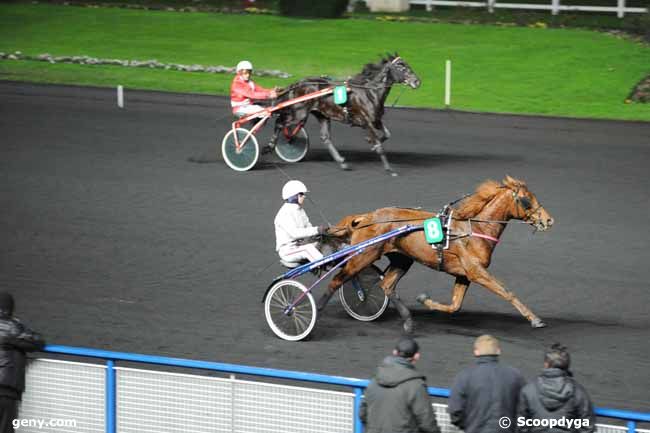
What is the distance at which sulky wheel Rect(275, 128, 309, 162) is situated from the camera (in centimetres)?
1888

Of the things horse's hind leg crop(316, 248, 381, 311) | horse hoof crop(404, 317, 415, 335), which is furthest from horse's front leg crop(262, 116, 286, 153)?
horse hoof crop(404, 317, 415, 335)

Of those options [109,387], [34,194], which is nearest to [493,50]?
[34,194]

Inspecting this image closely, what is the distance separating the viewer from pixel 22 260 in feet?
45.7

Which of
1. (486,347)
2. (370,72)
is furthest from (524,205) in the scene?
(370,72)

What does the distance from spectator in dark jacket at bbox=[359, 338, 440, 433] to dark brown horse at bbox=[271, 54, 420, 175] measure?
11.0 metres

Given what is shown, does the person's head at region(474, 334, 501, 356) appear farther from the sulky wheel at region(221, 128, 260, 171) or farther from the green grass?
the green grass

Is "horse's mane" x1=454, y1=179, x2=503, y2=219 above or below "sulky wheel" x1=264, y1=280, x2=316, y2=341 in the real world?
above

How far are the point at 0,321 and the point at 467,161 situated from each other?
12.0m

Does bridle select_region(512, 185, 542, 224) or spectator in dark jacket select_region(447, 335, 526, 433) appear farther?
bridle select_region(512, 185, 542, 224)

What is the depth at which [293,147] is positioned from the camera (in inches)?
745

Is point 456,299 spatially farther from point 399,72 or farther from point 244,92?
point 244,92

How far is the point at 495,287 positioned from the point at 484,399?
375 cm

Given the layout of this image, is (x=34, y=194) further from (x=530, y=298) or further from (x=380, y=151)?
(x=530, y=298)

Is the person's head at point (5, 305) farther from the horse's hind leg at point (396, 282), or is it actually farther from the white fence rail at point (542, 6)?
the white fence rail at point (542, 6)
